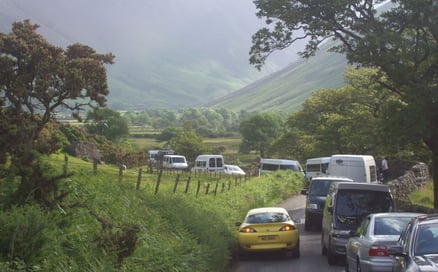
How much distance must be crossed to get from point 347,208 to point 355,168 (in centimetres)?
1254

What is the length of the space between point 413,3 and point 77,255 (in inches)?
740

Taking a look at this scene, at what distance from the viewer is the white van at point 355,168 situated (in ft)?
95.3

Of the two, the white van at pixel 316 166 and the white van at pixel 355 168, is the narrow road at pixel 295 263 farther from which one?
the white van at pixel 316 166

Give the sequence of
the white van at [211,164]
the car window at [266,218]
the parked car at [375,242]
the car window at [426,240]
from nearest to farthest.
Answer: the car window at [426,240], the parked car at [375,242], the car window at [266,218], the white van at [211,164]

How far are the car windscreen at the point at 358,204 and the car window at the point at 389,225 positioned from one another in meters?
3.55

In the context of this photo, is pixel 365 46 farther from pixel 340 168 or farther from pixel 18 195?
pixel 18 195

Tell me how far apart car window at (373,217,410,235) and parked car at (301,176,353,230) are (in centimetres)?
1076

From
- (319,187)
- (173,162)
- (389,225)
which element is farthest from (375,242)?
(173,162)

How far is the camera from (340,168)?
99.9 ft

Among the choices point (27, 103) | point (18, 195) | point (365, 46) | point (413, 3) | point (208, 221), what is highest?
point (413, 3)

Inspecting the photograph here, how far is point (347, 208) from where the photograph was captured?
1738 centimetres

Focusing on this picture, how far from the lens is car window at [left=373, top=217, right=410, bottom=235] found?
12791 millimetres

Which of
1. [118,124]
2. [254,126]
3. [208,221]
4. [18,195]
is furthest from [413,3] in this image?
[254,126]

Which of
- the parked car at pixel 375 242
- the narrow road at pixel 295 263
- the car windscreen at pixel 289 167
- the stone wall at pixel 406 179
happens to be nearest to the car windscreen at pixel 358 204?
the narrow road at pixel 295 263
